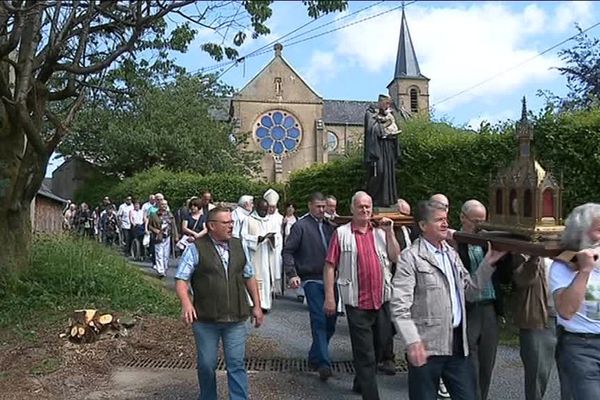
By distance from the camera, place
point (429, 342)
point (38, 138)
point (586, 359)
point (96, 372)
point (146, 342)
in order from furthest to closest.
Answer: point (38, 138), point (146, 342), point (96, 372), point (429, 342), point (586, 359)

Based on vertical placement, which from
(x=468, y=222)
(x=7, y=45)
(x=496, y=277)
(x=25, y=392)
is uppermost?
(x=7, y=45)

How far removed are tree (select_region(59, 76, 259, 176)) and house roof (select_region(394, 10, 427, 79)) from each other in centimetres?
2862

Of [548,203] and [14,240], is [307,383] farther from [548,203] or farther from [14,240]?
[14,240]

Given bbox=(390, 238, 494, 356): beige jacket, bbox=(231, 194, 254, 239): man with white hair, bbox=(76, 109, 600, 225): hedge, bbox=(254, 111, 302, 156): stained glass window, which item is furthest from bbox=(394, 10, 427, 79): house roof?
bbox=(390, 238, 494, 356): beige jacket

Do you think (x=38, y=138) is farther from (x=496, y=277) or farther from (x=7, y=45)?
(x=496, y=277)

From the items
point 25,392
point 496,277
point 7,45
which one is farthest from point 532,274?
point 7,45

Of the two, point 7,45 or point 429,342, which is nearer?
point 429,342

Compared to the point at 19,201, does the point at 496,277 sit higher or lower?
lower

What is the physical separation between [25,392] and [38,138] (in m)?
4.40

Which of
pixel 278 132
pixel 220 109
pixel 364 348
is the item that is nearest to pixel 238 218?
pixel 364 348

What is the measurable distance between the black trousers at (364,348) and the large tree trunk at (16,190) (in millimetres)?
6477

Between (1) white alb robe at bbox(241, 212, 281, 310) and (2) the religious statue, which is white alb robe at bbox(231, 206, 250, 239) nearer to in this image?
(1) white alb robe at bbox(241, 212, 281, 310)

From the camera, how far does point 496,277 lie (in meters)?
5.39

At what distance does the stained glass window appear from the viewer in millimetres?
55938
